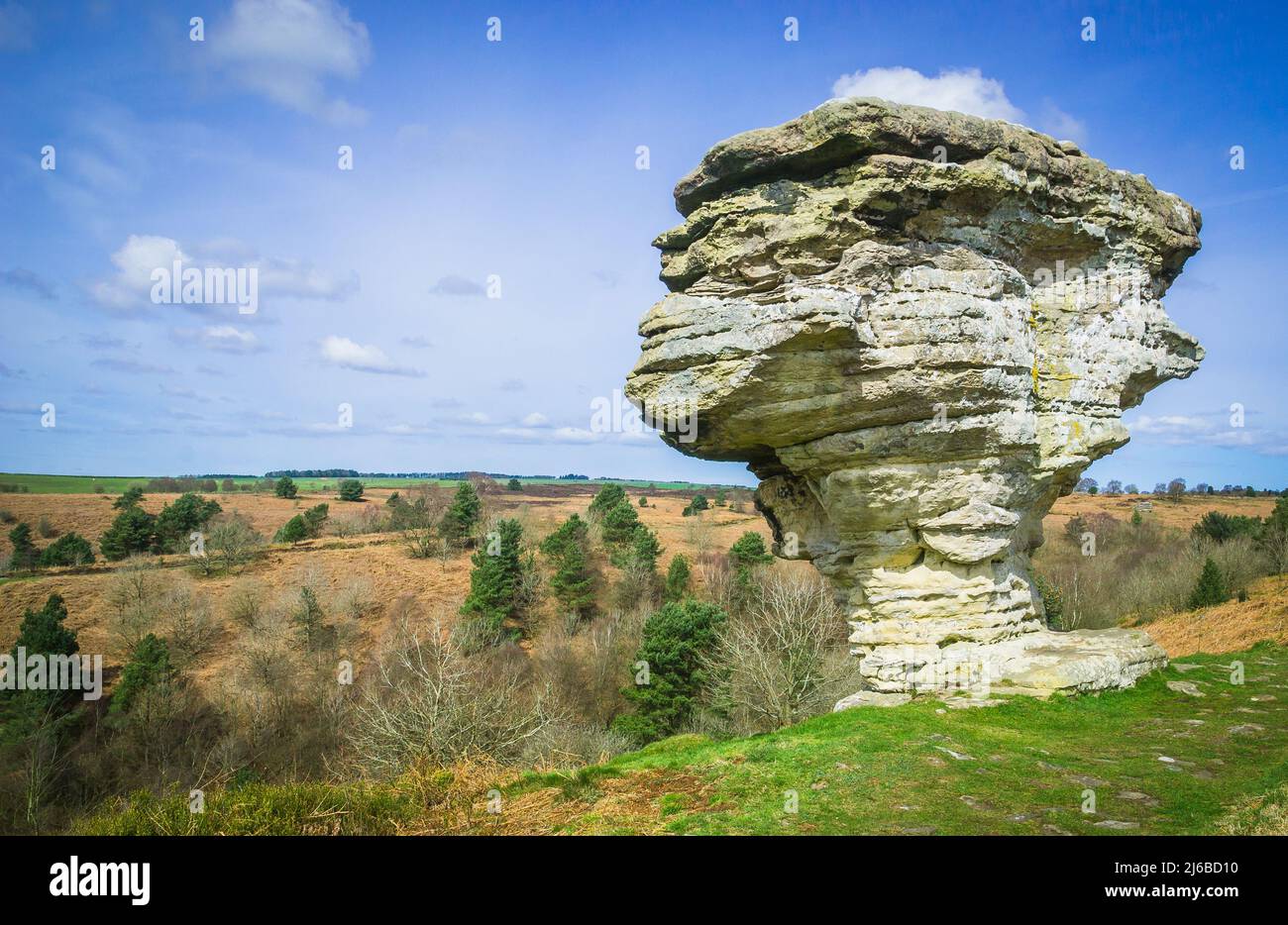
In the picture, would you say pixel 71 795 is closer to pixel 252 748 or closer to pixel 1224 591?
pixel 252 748

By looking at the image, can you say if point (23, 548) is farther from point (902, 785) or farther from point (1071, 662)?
point (1071, 662)

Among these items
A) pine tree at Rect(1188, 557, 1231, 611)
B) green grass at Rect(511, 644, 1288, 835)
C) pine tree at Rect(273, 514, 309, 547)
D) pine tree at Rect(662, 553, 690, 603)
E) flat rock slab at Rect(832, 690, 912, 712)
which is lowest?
pine tree at Rect(662, 553, 690, 603)

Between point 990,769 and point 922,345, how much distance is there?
7.44 metres

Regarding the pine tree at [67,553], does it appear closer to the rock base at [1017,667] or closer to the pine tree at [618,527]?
the pine tree at [618,527]

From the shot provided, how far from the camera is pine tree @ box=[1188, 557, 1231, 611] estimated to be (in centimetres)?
3688

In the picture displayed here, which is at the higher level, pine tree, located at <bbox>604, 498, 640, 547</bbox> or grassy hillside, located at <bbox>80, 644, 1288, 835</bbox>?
pine tree, located at <bbox>604, 498, 640, 547</bbox>

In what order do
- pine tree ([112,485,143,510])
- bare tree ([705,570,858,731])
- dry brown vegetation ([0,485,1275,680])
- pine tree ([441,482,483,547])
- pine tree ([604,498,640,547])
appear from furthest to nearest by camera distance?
pine tree ([112,485,143,510]) → pine tree ([441,482,483,547]) → pine tree ([604,498,640,547]) → dry brown vegetation ([0,485,1275,680]) → bare tree ([705,570,858,731])

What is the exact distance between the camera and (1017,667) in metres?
14.4

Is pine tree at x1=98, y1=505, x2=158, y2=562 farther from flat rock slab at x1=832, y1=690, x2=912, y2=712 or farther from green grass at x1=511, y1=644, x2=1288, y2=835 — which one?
flat rock slab at x1=832, y1=690, x2=912, y2=712

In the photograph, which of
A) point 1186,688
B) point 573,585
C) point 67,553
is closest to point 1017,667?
point 1186,688

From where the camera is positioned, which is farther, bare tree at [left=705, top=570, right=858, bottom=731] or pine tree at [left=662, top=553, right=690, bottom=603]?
pine tree at [left=662, top=553, right=690, bottom=603]

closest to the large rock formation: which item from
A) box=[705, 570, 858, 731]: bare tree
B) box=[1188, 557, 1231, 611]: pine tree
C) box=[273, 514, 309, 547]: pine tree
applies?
box=[705, 570, 858, 731]: bare tree

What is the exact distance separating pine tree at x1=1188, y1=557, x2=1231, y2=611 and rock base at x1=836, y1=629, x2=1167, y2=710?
27.8m

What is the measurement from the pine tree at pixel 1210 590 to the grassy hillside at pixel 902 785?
28849mm
